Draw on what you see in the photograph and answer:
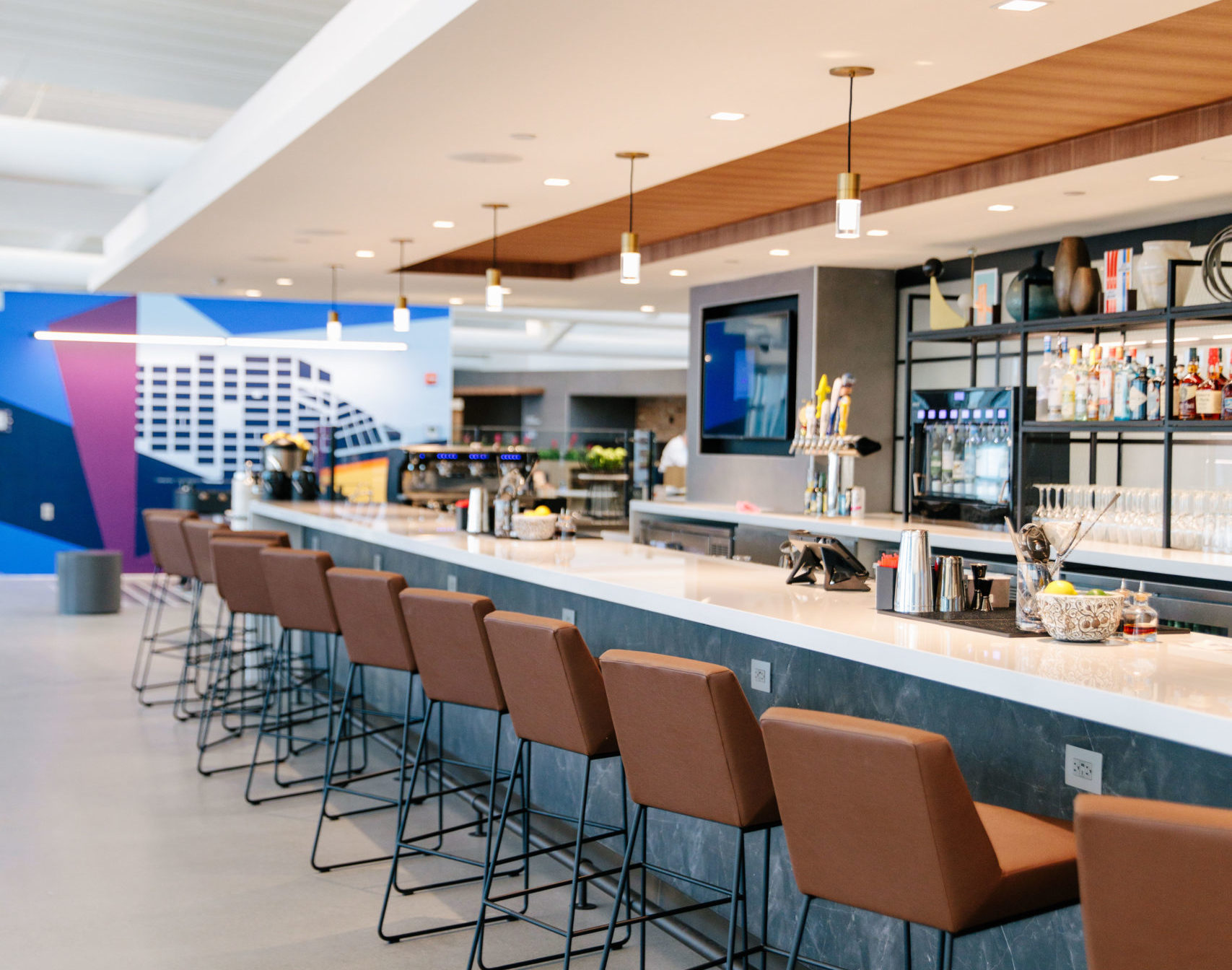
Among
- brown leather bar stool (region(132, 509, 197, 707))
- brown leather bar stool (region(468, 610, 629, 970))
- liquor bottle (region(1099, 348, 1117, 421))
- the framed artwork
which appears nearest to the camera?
brown leather bar stool (region(468, 610, 629, 970))

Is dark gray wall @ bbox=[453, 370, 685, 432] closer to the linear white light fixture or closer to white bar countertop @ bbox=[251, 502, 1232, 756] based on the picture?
the linear white light fixture

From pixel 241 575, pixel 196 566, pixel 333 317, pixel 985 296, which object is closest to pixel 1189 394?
pixel 985 296

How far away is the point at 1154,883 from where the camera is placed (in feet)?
5.25

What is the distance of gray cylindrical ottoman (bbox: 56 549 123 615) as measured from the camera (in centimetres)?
963

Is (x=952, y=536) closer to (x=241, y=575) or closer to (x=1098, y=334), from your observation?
(x=1098, y=334)

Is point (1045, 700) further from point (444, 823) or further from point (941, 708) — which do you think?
point (444, 823)

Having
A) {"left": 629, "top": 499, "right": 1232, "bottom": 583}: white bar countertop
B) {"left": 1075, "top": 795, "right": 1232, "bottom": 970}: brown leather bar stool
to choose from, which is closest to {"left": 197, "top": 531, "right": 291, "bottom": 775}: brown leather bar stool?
{"left": 629, "top": 499, "right": 1232, "bottom": 583}: white bar countertop

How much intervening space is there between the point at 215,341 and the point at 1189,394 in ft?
31.4

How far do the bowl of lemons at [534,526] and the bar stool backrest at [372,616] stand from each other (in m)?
1.02

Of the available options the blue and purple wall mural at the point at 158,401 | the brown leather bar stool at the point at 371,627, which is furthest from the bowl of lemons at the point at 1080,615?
the blue and purple wall mural at the point at 158,401

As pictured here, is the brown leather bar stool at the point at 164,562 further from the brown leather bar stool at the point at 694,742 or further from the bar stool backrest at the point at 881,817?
the bar stool backrest at the point at 881,817

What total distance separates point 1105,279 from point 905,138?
4.28 ft

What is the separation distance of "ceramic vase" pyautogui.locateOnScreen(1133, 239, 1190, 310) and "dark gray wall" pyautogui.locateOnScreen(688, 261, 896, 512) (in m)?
2.45

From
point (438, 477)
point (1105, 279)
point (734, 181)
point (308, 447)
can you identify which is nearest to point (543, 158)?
point (734, 181)
